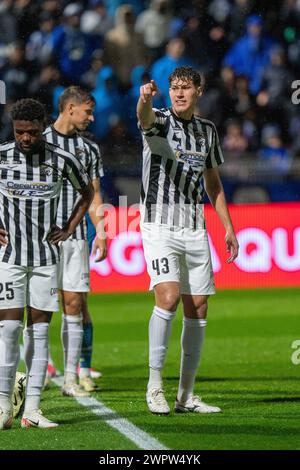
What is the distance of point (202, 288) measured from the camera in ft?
21.8

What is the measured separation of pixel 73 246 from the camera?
26.3 feet

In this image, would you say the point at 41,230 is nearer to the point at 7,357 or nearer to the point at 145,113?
the point at 7,357

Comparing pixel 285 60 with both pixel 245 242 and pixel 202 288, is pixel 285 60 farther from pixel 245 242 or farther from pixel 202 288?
pixel 202 288

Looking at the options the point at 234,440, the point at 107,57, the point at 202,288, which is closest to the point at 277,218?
the point at 107,57

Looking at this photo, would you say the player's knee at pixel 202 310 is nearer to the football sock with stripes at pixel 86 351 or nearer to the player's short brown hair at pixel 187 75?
the player's short brown hair at pixel 187 75

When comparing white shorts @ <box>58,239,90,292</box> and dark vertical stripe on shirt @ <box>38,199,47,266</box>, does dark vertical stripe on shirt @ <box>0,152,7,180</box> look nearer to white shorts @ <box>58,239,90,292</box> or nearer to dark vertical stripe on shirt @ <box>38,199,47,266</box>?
dark vertical stripe on shirt @ <box>38,199,47,266</box>

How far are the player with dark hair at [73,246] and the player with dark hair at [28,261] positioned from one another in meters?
1.70

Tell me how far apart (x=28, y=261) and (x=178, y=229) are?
42.7 inches

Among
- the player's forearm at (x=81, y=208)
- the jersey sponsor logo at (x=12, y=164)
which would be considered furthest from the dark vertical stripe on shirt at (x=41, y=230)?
the player's forearm at (x=81, y=208)

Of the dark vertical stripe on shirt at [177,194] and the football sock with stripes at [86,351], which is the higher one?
the dark vertical stripe on shirt at [177,194]

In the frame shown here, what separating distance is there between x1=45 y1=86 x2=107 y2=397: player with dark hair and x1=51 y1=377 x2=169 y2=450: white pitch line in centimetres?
47

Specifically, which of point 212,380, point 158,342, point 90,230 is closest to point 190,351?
point 158,342

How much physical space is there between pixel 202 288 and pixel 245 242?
327 inches

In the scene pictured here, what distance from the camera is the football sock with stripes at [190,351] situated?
6.68m
